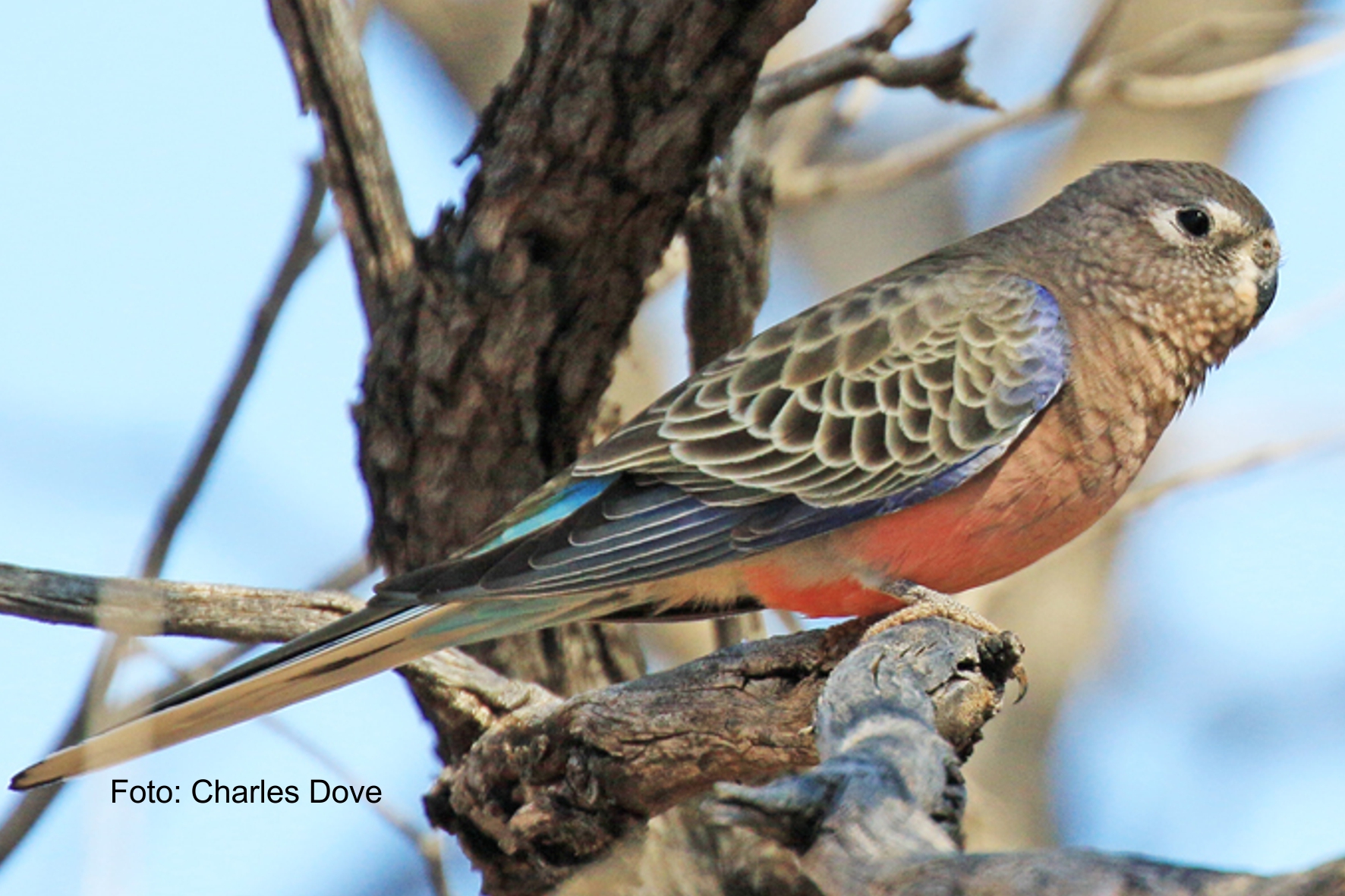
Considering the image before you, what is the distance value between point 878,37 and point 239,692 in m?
3.43

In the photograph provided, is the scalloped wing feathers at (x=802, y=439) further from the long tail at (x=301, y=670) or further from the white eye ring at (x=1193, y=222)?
A: the white eye ring at (x=1193, y=222)

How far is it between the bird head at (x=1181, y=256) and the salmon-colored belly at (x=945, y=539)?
0.77 meters

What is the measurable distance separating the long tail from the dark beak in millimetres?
2646

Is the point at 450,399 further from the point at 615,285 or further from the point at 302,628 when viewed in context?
the point at 302,628

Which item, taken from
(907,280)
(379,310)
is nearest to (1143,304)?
(907,280)

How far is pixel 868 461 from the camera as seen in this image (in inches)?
192

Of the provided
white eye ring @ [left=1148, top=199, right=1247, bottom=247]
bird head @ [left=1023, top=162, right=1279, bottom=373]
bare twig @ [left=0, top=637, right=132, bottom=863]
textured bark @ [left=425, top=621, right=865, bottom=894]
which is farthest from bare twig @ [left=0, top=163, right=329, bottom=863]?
white eye ring @ [left=1148, top=199, right=1247, bottom=247]

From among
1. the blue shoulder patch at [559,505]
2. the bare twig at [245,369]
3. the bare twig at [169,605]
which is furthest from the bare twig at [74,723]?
the blue shoulder patch at [559,505]

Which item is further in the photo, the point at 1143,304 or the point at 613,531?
the point at 1143,304

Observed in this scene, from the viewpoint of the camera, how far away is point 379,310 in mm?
5684

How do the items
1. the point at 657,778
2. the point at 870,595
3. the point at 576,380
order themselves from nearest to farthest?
the point at 657,778 < the point at 870,595 < the point at 576,380

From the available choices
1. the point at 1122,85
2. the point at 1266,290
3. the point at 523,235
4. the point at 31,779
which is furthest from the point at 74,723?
the point at 1122,85

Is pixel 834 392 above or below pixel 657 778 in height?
above

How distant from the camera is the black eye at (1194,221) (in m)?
5.42
